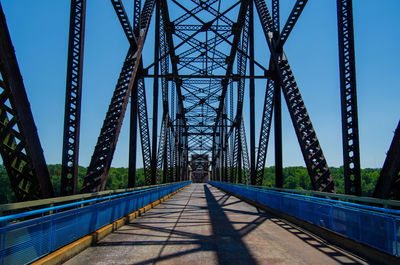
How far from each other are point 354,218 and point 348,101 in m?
3.32

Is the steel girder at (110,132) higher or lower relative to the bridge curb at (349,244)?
higher

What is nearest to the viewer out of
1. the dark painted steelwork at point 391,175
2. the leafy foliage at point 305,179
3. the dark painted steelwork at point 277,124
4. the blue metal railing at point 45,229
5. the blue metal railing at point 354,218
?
the blue metal railing at point 45,229

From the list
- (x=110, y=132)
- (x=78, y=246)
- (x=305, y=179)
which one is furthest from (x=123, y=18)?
(x=305, y=179)

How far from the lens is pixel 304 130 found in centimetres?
1084

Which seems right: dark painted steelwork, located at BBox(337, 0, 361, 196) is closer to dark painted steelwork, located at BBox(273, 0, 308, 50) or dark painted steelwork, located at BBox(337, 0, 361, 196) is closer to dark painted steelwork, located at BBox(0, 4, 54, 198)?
dark painted steelwork, located at BBox(273, 0, 308, 50)

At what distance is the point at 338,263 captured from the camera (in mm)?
5234

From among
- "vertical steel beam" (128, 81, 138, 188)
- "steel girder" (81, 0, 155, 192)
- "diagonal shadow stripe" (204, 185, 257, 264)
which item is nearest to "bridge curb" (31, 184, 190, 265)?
"steel girder" (81, 0, 155, 192)

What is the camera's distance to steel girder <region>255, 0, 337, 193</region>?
9584 mm

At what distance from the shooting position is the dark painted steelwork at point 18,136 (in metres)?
5.61

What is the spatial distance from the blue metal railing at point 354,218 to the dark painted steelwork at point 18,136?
6.33 meters

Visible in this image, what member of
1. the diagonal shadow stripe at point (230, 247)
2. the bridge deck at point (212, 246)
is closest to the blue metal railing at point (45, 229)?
the bridge deck at point (212, 246)

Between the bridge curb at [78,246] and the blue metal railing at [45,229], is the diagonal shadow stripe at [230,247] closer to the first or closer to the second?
the bridge curb at [78,246]

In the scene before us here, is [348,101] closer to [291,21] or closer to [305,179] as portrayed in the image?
[291,21]

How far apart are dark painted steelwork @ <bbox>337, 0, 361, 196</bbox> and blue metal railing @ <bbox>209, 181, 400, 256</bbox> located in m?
0.82
